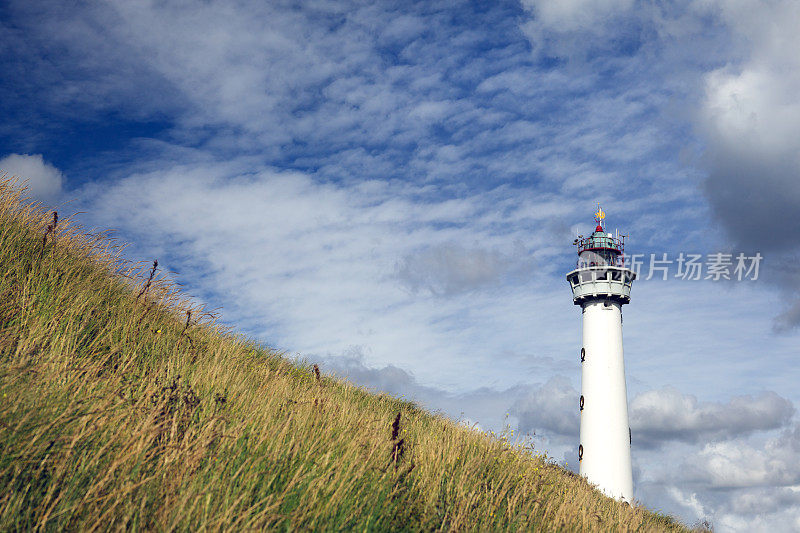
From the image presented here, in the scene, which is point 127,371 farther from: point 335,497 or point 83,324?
point 335,497

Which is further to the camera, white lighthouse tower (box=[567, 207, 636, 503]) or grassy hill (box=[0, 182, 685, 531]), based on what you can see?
white lighthouse tower (box=[567, 207, 636, 503])

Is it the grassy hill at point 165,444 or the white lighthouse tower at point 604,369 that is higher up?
the white lighthouse tower at point 604,369

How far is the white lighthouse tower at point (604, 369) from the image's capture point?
2336 cm

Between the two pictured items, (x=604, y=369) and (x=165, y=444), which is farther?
(x=604, y=369)

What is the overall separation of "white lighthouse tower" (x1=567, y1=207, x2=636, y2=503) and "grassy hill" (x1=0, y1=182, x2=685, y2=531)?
1727 cm

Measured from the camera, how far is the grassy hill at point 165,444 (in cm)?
313

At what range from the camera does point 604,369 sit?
79.8ft

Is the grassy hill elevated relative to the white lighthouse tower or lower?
lower

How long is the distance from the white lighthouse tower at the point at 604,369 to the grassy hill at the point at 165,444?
1727 centimetres

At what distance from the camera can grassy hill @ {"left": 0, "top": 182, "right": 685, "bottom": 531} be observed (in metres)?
3.13

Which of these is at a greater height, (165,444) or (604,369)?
(604,369)

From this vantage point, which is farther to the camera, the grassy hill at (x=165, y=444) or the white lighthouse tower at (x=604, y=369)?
the white lighthouse tower at (x=604, y=369)

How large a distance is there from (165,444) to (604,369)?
77.0 feet

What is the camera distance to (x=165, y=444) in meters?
3.84
